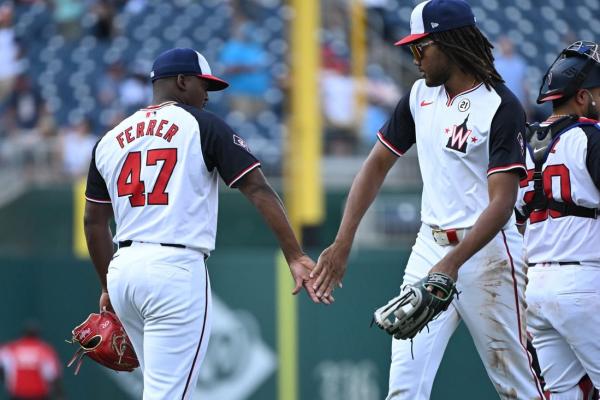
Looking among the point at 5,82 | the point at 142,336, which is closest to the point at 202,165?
the point at 142,336

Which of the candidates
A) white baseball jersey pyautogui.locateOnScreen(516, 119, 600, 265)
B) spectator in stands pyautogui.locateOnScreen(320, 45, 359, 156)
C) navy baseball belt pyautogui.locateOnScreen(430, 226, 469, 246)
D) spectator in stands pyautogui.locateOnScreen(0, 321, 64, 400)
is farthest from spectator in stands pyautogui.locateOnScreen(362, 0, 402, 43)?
navy baseball belt pyautogui.locateOnScreen(430, 226, 469, 246)

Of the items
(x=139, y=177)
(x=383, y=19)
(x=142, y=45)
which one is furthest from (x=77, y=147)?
(x=139, y=177)

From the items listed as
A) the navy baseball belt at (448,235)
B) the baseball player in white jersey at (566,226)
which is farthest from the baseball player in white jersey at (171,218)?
the baseball player in white jersey at (566,226)

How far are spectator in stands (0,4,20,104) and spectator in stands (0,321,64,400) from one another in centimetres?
307

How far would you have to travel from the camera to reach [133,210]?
17.0ft

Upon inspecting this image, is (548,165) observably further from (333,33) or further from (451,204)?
(333,33)

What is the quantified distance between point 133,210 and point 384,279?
17.6 ft

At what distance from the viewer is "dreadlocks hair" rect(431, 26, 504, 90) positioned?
16.6 ft

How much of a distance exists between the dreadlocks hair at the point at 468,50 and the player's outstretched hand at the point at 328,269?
98cm

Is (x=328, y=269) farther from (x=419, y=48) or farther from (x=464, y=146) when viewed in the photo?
(x=419, y=48)

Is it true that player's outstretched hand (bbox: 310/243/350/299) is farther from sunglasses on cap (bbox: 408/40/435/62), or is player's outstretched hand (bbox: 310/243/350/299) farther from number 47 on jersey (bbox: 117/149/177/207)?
sunglasses on cap (bbox: 408/40/435/62)

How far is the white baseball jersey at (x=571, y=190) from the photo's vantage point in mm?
5312

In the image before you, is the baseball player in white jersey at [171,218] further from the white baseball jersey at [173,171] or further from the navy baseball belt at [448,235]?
the navy baseball belt at [448,235]

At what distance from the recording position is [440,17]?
5043 millimetres
